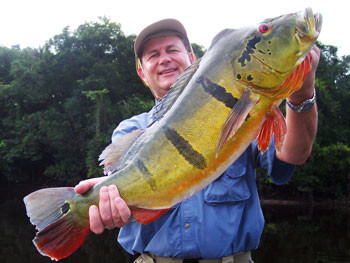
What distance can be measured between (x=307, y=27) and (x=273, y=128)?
610mm

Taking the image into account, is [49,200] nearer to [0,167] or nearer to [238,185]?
[238,185]

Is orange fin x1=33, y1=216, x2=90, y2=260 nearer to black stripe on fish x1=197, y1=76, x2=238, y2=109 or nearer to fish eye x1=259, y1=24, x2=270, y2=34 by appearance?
black stripe on fish x1=197, y1=76, x2=238, y2=109

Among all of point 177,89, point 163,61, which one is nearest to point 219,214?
point 177,89

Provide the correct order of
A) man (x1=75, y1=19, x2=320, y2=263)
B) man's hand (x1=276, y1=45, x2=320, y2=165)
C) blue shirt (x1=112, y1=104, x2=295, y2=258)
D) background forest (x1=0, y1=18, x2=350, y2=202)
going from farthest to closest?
background forest (x1=0, y1=18, x2=350, y2=202) → blue shirt (x1=112, y1=104, x2=295, y2=258) → man (x1=75, y1=19, x2=320, y2=263) → man's hand (x1=276, y1=45, x2=320, y2=165)

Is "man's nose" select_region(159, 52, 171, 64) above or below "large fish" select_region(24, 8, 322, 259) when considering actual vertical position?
above

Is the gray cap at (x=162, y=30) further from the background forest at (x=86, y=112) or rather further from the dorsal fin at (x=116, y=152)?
the background forest at (x=86, y=112)

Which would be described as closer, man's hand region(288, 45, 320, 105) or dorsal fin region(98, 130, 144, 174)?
man's hand region(288, 45, 320, 105)

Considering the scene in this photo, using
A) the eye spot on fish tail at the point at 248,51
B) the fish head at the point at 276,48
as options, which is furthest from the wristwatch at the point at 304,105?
the eye spot on fish tail at the point at 248,51

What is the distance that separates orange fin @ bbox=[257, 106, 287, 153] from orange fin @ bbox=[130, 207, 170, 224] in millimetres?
768

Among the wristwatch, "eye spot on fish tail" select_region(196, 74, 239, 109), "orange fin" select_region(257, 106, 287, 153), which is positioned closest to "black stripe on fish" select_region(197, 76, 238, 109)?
"eye spot on fish tail" select_region(196, 74, 239, 109)

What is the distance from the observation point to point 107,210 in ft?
6.73

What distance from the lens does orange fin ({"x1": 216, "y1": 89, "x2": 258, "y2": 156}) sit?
179 cm

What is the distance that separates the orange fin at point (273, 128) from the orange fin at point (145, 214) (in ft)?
2.52

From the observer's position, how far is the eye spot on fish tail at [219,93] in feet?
6.04
